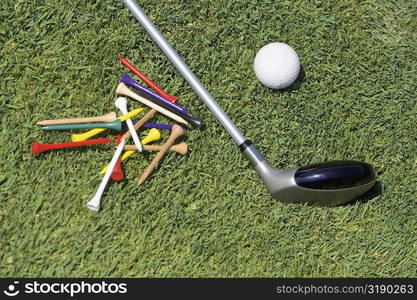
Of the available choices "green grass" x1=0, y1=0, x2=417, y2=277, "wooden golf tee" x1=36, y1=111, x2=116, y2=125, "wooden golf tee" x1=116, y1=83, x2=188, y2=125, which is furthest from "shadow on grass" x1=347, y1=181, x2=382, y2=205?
"wooden golf tee" x1=36, y1=111, x2=116, y2=125

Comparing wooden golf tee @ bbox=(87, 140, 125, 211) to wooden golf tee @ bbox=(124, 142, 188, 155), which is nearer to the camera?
wooden golf tee @ bbox=(87, 140, 125, 211)

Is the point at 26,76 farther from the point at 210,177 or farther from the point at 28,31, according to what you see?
the point at 210,177

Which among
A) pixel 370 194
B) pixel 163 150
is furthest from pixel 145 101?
pixel 370 194

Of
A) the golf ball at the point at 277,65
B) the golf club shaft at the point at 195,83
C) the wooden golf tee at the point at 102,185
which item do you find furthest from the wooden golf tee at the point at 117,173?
the golf ball at the point at 277,65

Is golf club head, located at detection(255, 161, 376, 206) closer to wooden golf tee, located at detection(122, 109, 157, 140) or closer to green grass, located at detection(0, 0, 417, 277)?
green grass, located at detection(0, 0, 417, 277)

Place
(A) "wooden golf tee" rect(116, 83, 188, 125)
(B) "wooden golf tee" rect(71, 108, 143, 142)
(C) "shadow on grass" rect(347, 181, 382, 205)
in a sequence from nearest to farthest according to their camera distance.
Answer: (B) "wooden golf tee" rect(71, 108, 143, 142) → (A) "wooden golf tee" rect(116, 83, 188, 125) → (C) "shadow on grass" rect(347, 181, 382, 205)

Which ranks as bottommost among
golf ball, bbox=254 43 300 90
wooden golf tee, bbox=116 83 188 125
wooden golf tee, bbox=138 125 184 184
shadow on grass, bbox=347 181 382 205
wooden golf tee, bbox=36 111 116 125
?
shadow on grass, bbox=347 181 382 205

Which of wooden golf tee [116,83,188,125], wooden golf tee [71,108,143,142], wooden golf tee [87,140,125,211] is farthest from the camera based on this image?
wooden golf tee [116,83,188,125]

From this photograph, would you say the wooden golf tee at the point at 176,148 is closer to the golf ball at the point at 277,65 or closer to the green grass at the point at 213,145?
the green grass at the point at 213,145

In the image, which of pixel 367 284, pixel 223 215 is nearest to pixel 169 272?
pixel 223 215
